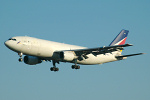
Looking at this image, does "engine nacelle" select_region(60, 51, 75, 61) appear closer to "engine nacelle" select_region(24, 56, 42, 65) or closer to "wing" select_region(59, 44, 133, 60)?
"wing" select_region(59, 44, 133, 60)

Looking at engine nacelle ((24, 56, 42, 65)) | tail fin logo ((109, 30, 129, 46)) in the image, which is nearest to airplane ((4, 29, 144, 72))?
engine nacelle ((24, 56, 42, 65))

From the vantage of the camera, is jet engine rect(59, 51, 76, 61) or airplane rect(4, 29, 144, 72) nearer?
A: airplane rect(4, 29, 144, 72)

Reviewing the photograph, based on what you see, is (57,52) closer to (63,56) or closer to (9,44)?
(63,56)

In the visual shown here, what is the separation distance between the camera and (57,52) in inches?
2260

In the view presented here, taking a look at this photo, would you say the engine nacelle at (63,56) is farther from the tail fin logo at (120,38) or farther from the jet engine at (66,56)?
the tail fin logo at (120,38)

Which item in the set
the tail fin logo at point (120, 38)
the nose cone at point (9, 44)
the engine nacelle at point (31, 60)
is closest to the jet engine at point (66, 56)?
the engine nacelle at point (31, 60)

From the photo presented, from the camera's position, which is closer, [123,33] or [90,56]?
[90,56]

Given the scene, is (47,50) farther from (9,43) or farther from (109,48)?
(109,48)

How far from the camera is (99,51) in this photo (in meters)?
59.6

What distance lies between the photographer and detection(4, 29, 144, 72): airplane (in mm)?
54594

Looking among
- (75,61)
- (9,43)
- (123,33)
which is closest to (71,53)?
(75,61)

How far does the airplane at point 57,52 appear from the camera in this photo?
54594 millimetres

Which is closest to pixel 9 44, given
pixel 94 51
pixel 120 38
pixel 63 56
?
pixel 63 56

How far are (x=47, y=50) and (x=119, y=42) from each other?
19138mm
